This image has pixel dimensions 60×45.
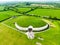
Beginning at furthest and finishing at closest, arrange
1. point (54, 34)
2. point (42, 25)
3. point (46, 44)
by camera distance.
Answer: point (42, 25) → point (54, 34) → point (46, 44)

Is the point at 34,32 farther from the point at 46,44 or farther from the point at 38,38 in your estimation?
the point at 46,44

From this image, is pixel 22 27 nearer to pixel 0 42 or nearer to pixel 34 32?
pixel 34 32

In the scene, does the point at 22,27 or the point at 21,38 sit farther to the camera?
the point at 22,27

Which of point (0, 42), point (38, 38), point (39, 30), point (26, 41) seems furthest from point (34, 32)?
point (0, 42)

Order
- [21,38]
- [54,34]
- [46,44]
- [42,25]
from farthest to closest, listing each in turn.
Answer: [42,25]
[54,34]
[21,38]
[46,44]

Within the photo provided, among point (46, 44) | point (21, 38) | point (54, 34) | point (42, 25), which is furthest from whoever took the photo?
point (42, 25)

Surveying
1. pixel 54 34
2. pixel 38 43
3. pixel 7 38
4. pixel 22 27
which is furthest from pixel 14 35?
pixel 54 34

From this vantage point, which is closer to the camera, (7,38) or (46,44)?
(46,44)

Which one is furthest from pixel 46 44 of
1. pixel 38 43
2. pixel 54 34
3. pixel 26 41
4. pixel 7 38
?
pixel 7 38

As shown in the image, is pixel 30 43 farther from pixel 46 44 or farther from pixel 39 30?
pixel 39 30
